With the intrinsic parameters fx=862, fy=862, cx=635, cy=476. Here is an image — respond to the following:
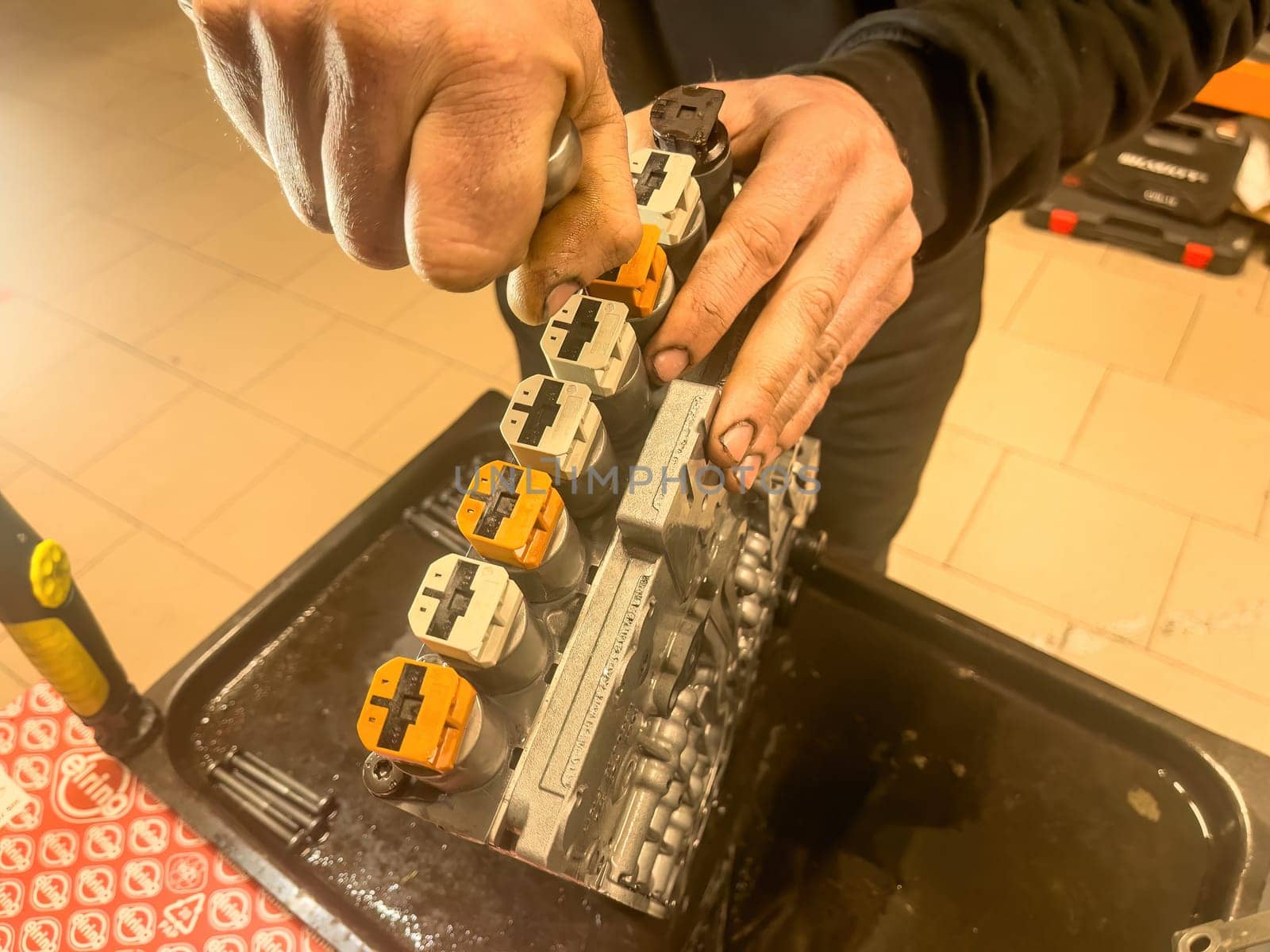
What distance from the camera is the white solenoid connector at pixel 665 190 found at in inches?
18.7

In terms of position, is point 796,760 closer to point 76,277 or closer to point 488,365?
point 488,365

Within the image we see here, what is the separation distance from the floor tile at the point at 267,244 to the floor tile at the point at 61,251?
169 millimetres

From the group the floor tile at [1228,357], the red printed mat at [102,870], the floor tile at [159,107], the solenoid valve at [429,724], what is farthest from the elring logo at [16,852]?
the floor tile at [159,107]

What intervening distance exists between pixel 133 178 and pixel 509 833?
1.95m

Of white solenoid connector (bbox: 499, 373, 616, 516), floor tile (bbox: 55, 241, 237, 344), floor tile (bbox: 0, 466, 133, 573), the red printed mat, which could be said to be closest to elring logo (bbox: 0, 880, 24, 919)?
the red printed mat

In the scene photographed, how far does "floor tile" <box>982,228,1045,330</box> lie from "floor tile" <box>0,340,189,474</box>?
138cm

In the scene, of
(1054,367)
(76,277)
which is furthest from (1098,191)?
(76,277)

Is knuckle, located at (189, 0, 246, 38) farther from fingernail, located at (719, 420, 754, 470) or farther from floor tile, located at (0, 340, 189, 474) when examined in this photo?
floor tile, located at (0, 340, 189, 474)

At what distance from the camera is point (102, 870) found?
1.97 ft

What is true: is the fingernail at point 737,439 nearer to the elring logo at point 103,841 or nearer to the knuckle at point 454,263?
the knuckle at point 454,263

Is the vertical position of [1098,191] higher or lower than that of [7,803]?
lower

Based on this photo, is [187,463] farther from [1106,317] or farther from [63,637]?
[1106,317]

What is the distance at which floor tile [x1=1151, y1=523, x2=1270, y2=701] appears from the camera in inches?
42.3

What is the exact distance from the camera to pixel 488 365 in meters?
1.46
